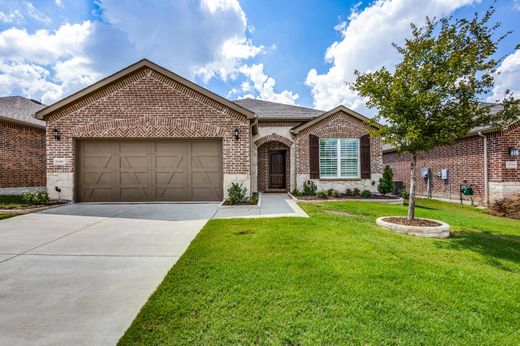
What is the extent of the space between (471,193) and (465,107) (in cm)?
875

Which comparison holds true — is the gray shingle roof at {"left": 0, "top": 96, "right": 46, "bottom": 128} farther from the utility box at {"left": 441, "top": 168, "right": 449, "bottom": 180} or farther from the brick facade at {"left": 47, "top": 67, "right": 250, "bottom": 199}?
the utility box at {"left": 441, "top": 168, "right": 449, "bottom": 180}

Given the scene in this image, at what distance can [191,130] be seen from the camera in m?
9.20

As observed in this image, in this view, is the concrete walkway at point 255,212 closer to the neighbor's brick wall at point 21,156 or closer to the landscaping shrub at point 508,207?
the landscaping shrub at point 508,207

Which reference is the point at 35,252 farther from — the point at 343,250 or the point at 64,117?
the point at 64,117

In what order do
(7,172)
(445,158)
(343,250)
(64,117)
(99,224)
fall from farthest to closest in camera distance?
(445,158) < (7,172) < (64,117) < (99,224) < (343,250)

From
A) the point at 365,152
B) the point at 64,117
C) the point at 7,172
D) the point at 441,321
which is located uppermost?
the point at 64,117

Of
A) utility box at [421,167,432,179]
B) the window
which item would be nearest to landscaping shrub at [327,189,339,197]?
the window

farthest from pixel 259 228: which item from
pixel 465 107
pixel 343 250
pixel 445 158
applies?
pixel 445 158

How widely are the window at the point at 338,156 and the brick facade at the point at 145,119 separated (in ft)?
14.4

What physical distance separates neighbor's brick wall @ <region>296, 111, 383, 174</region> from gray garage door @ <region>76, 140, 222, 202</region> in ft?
14.0

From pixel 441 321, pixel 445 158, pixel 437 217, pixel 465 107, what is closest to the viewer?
pixel 441 321

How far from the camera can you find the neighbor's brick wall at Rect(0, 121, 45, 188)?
1033 centimetres

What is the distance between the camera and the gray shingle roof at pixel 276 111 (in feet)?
40.9

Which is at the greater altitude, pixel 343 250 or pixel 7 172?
pixel 7 172
